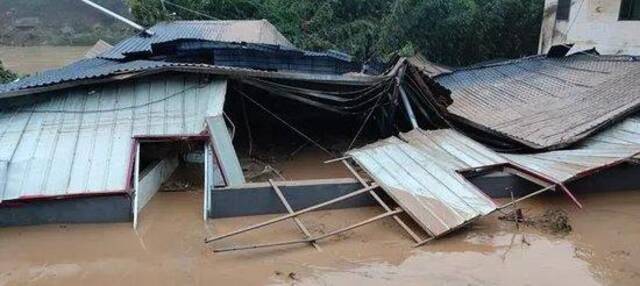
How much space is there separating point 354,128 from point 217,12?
8.51 m

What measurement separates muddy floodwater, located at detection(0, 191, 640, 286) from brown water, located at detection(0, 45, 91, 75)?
61.8 feet

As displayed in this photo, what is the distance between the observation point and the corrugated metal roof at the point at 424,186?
247 inches

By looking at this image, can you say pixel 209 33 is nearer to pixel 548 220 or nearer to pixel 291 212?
pixel 291 212

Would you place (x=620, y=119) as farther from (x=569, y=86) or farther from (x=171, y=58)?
(x=171, y=58)

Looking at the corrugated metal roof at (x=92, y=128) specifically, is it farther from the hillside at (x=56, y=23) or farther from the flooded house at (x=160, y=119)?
the hillside at (x=56, y=23)

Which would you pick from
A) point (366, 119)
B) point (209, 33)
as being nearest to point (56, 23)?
point (209, 33)

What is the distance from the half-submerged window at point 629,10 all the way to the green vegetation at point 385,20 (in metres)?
3.76

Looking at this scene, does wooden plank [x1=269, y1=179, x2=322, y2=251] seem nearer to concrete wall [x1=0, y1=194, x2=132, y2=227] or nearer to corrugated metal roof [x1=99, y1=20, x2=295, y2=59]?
concrete wall [x1=0, y1=194, x2=132, y2=227]

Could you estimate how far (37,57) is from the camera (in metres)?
27.2

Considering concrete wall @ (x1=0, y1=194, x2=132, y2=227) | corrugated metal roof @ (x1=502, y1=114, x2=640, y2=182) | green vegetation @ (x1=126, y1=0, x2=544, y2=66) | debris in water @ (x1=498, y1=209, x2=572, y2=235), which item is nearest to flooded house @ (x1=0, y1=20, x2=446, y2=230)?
concrete wall @ (x1=0, y1=194, x2=132, y2=227)

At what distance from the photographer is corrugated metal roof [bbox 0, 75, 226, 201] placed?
21.5 ft

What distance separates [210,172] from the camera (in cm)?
692

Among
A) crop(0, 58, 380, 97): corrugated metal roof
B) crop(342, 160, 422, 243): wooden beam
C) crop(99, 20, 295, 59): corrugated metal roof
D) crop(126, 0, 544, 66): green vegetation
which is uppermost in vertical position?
crop(126, 0, 544, 66): green vegetation

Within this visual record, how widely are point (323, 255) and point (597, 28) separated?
1227cm
